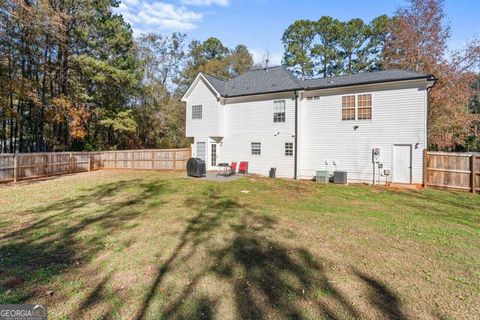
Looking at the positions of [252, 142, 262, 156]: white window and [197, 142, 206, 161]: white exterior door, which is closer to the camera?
[252, 142, 262, 156]: white window

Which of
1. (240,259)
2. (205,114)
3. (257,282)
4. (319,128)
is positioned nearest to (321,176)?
(319,128)

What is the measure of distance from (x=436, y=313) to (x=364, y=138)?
1152 centimetres

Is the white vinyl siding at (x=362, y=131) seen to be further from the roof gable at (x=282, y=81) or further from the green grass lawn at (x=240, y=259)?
the green grass lawn at (x=240, y=259)

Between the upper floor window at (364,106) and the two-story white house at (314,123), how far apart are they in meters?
0.05

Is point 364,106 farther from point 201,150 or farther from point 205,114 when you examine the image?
point 201,150

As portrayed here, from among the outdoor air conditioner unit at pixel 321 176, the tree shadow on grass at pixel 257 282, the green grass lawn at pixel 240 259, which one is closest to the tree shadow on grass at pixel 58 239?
the green grass lawn at pixel 240 259

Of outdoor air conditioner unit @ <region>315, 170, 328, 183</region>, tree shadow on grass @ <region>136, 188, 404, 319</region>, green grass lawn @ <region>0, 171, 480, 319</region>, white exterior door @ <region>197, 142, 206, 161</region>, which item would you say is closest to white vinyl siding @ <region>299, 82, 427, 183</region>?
outdoor air conditioner unit @ <region>315, 170, 328, 183</region>

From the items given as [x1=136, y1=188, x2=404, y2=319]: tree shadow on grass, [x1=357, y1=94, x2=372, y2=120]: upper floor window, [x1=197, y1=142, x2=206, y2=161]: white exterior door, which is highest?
[x1=357, y1=94, x2=372, y2=120]: upper floor window

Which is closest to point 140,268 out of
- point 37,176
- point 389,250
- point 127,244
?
point 127,244

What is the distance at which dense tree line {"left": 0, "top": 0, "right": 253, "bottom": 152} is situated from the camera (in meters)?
13.6

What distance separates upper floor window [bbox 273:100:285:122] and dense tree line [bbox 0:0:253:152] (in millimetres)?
12507

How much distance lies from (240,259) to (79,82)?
22352 mm

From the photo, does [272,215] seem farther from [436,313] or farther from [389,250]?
[436,313]

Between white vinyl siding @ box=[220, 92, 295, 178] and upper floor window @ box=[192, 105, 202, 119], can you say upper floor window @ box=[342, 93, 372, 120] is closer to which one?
white vinyl siding @ box=[220, 92, 295, 178]
